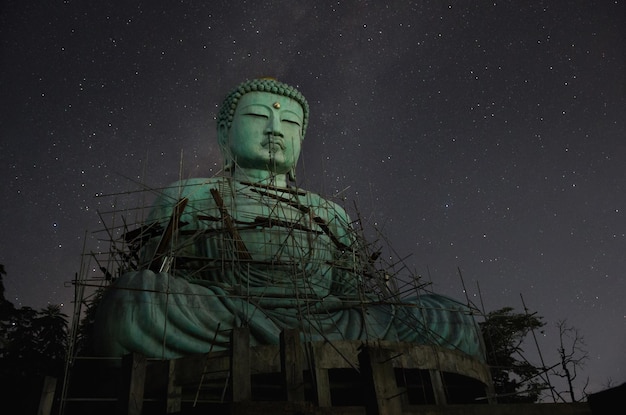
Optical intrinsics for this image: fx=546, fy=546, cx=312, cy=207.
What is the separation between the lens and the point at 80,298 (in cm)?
660

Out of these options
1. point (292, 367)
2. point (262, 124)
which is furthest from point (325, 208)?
point (292, 367)

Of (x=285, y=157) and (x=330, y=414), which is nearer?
(x=330, y=414)

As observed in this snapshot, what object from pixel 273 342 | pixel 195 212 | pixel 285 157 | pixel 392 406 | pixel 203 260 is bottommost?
pixel 392 406

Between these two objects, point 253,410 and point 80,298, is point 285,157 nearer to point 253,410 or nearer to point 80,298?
point 80,298

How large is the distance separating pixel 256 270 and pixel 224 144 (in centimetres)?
336

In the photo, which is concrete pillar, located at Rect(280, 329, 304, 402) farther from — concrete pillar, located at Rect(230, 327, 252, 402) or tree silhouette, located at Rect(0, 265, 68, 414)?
tree silhouette, located at Rect(0, 265, 68, 414)

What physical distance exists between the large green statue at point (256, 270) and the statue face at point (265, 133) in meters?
0.02

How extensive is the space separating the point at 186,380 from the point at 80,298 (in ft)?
6.99

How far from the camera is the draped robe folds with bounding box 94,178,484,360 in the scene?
5883mm

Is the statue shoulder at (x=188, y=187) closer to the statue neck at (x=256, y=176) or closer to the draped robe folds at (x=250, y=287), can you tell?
the draped robe folds at (x=250, y=287)

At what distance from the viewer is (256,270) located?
7805 millimetres

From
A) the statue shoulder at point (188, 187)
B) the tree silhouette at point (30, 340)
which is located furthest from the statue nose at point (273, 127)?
the tree silhouette at point (30, 340)

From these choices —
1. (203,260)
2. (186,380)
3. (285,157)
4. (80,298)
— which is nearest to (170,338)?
(186,380)

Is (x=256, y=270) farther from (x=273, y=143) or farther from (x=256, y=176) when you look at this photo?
(x=273, y=143)
